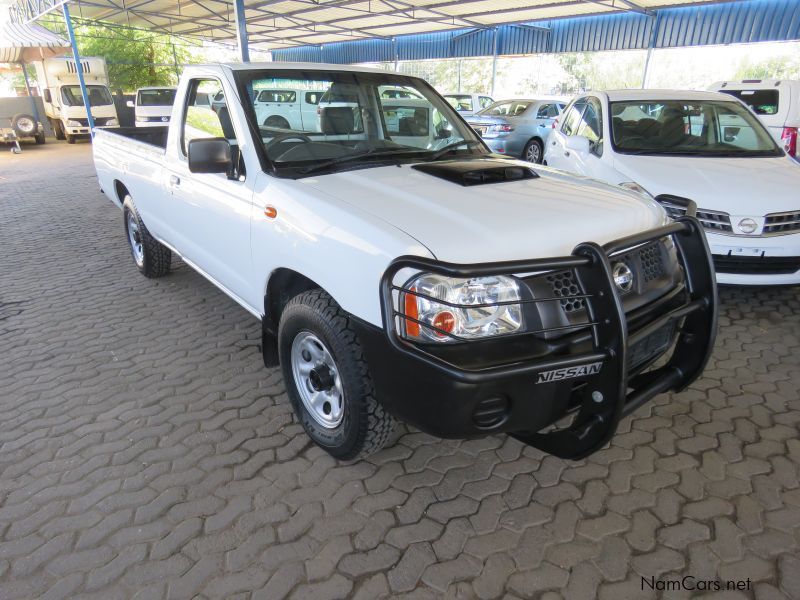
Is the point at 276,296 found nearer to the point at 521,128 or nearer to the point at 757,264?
the point at 757,264

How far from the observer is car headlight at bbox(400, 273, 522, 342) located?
1930mm

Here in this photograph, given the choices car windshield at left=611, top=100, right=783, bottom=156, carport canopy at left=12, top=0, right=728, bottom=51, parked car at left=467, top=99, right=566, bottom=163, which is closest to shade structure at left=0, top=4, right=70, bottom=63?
carport canopy at left=12, top=0, right=728, bottom=51

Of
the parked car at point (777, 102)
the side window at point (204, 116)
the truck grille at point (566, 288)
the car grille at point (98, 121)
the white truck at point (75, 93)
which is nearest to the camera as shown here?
the truck grille at point (566, 288)

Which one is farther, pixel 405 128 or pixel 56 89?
pixel 56 89

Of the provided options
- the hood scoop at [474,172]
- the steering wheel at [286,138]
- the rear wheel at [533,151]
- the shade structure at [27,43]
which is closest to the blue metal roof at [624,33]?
the rear wheel at [533,151]

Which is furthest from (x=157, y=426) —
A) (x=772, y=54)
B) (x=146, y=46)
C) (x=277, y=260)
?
(x=146, y=46)

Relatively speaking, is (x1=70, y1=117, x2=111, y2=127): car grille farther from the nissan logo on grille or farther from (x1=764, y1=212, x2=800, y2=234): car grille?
the nissan logo on grille

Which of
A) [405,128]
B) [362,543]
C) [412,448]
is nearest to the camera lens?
[362,543]

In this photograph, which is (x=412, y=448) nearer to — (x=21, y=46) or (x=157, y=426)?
(x=157, y=426)

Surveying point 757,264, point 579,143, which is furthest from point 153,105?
point 757,264

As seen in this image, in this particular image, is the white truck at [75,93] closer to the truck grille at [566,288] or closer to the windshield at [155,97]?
the windshield at [155,97]

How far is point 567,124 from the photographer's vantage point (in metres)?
6.73

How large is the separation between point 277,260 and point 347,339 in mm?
642

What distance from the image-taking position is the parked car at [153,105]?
15883mm
